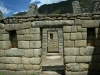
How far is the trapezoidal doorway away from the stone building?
1.07 metres

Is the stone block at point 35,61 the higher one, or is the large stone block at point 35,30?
the large stone block at point 35,30

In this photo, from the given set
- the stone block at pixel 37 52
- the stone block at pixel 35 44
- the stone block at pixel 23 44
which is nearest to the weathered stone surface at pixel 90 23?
the stone block at pixel 35 44

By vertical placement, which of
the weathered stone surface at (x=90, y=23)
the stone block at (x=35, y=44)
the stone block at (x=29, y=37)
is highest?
the weathered stone surface at (x=90, y=23)

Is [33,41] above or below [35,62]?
above

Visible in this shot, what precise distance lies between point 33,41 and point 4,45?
1.39m

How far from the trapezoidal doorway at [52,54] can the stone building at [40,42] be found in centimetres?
107

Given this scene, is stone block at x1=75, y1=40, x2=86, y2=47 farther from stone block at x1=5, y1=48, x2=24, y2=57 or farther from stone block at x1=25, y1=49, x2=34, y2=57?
stone block at x1=5, y1=48, x2=24, y2=57

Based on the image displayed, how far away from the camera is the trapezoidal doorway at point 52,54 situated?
8211mm

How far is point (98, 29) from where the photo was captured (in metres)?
6.80

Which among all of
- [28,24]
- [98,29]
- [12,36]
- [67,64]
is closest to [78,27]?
[98,29]

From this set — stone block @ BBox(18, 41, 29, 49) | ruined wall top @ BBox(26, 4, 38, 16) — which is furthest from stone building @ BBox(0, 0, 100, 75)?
ruined wall top @ BBox(26, 4, 38, 16)

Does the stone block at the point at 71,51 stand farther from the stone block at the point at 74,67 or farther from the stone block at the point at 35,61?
the stone block at the point at 35,61

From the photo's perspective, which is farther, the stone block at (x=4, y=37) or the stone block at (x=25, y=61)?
the stone block at (x=4, y=37)

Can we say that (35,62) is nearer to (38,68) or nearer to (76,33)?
(38,68)
